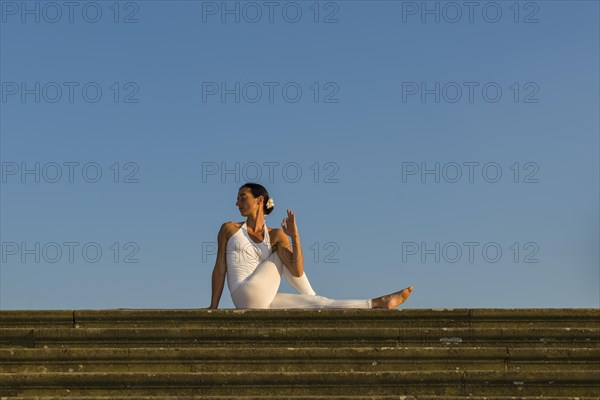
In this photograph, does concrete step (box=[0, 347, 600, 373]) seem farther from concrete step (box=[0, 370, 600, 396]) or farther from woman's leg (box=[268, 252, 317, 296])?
woman's leg (box=[268, 252, 317, 296])

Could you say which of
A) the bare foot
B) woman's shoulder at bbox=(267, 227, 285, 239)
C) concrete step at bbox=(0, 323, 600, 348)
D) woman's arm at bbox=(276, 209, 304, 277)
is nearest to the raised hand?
woman's arm at bbox=(276, 209, 304, 277)

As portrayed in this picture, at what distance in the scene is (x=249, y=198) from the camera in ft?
36.2

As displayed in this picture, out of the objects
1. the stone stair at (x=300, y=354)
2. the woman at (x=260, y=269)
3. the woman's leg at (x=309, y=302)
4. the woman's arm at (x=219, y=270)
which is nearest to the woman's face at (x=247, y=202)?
the woman at (x=260, y=269)

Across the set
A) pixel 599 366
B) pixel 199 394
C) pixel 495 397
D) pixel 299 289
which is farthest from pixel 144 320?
pixel 599 366

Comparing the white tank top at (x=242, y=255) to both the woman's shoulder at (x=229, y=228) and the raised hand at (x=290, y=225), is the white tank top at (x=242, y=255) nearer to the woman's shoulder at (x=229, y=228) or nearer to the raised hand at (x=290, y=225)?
the woman's shoulder at (x=229, y=228)

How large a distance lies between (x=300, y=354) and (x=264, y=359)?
28 cm

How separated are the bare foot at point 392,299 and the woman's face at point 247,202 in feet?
5.18

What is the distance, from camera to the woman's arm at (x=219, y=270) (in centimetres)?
1066

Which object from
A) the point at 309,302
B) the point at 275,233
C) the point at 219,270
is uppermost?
the point at 275,233

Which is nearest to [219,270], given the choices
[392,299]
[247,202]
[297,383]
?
[247,202]

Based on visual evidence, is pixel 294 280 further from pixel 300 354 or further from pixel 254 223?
pixel 300 354

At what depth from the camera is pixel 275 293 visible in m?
10.8

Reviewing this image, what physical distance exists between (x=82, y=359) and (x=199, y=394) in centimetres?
104

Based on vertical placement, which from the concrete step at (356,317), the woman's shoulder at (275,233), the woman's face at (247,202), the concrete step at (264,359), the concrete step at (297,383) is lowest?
the concrete step at (297,383)
